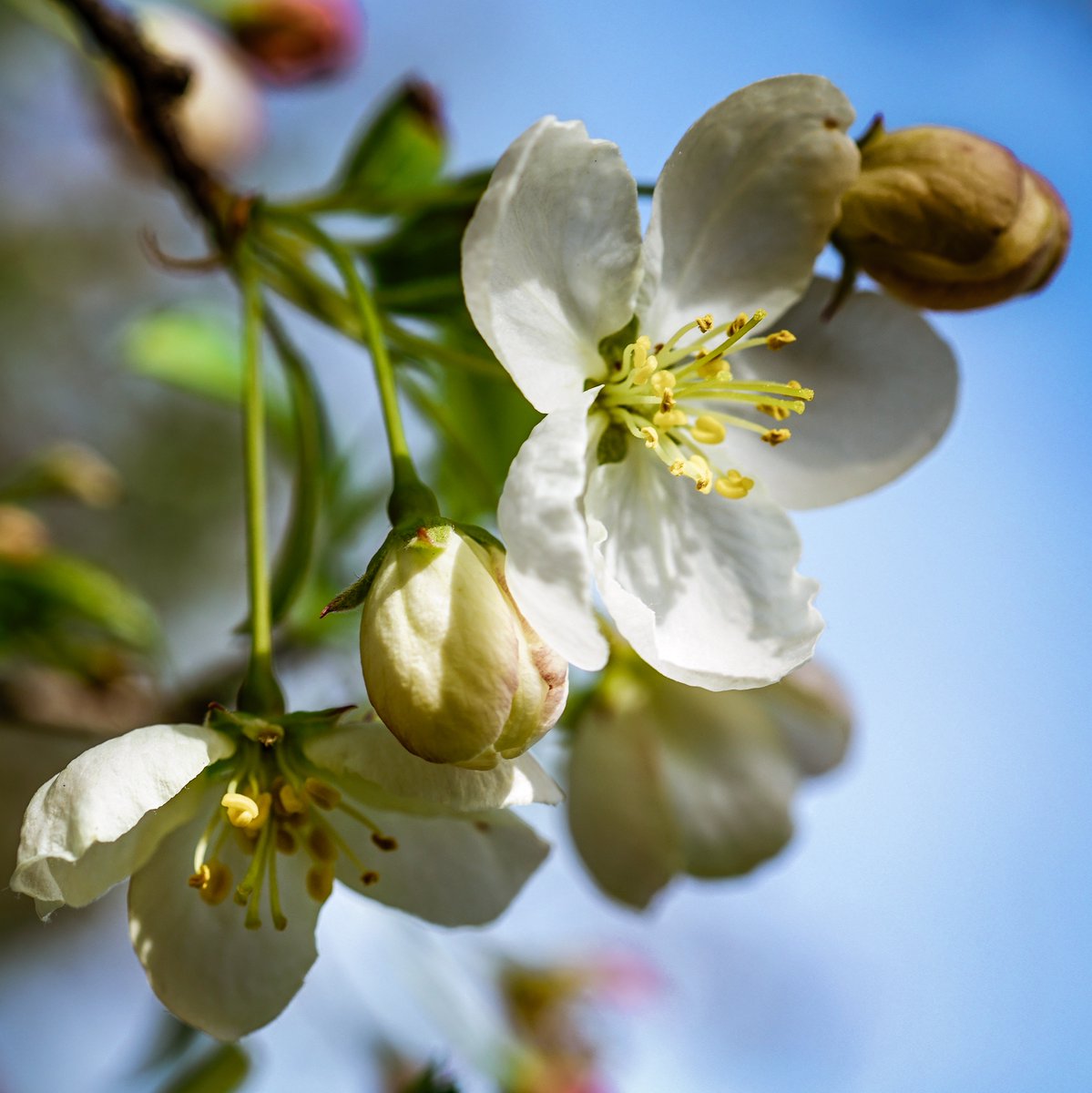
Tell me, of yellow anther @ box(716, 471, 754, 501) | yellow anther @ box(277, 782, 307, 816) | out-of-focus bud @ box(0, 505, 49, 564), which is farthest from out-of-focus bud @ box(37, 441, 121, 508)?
yellow anther @ box(716, 471, 754, 501)

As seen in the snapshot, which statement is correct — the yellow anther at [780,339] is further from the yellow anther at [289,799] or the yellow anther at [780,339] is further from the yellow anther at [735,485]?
the yellow anther at [289,799]

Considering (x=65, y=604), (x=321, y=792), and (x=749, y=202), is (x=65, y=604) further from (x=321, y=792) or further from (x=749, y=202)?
(x=749, y=202)

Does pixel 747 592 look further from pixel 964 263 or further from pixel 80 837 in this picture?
pixel 80 837

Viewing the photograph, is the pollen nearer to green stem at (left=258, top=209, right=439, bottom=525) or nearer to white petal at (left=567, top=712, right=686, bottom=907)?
green stem at (left=258, top=209, right=439, bottom=525)

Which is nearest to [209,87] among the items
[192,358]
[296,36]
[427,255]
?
[296,36]

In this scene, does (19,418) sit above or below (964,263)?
below

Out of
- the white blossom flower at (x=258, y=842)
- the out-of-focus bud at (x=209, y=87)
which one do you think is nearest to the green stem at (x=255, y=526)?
the white blossom flower at (x=258, y=842)

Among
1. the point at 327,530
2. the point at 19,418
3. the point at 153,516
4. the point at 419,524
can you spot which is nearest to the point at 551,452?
the point at 419,524
